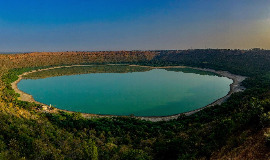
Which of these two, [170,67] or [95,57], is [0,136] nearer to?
[170,67]

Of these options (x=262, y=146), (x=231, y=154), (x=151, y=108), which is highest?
(x=262, y=146)

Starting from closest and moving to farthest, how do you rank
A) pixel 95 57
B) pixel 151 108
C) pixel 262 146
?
pixel 262 146
pixel 151 108
pixel 95 57

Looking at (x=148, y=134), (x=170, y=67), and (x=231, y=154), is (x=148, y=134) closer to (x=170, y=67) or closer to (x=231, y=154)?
(x=231, y=154)

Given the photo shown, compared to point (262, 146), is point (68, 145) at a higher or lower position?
lower

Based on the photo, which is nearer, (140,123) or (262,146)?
(262,146)

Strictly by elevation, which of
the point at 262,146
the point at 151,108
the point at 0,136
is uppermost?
the point at 262,146

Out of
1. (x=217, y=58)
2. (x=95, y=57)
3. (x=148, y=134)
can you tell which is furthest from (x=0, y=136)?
(x=95, y=57)

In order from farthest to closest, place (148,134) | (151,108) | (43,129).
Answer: (151,108) < (148,134) < (43,129)

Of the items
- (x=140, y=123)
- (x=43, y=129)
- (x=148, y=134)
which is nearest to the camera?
(x=43, y=129)

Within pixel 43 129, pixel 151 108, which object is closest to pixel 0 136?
pixel 43 129
